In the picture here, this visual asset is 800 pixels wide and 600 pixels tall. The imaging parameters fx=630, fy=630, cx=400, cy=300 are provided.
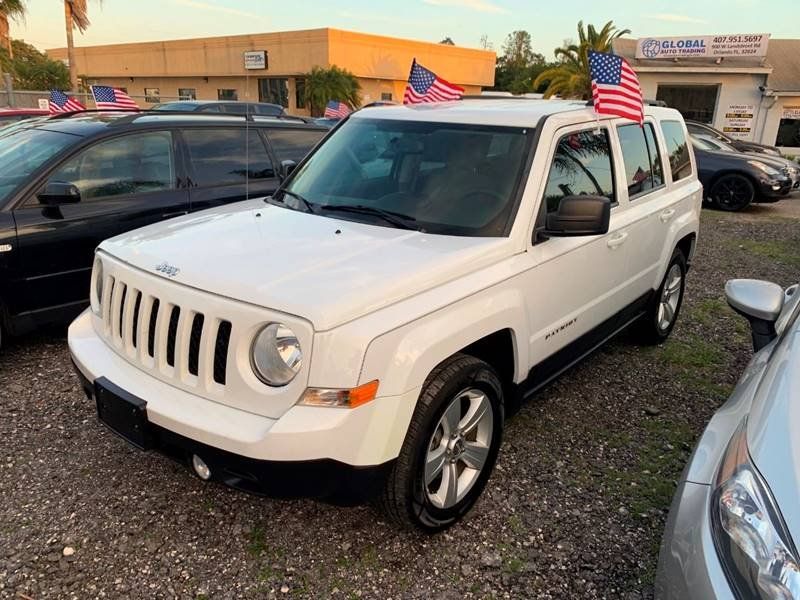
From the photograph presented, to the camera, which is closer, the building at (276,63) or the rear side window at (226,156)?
the rear side window at (226,156)

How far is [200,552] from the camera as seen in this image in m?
2.70

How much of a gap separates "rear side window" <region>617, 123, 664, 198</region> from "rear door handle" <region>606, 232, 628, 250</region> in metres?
0.35

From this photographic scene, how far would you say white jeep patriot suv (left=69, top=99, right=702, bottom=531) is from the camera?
7.48 feet

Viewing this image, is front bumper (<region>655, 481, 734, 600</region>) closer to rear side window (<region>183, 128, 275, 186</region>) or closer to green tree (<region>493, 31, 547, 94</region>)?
rear side window (<region>183, 128, 275, 186</region>)

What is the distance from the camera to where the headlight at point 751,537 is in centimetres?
146

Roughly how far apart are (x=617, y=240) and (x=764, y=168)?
10.8 m

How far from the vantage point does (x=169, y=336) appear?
2582 millimetres

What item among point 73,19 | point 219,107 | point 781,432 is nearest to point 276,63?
point 73,19

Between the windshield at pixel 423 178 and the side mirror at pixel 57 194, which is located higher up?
the windshield at pixel 423 178

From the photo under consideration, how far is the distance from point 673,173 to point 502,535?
330 cm

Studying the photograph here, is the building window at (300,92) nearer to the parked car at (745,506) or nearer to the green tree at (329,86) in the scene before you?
the green tree at (329,86)

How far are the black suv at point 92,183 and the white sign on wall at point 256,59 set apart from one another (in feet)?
120

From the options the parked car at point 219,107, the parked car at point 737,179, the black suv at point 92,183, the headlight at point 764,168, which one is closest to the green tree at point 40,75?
the parked car at point 219,107

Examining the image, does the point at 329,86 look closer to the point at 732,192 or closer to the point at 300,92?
the point at 300,92
